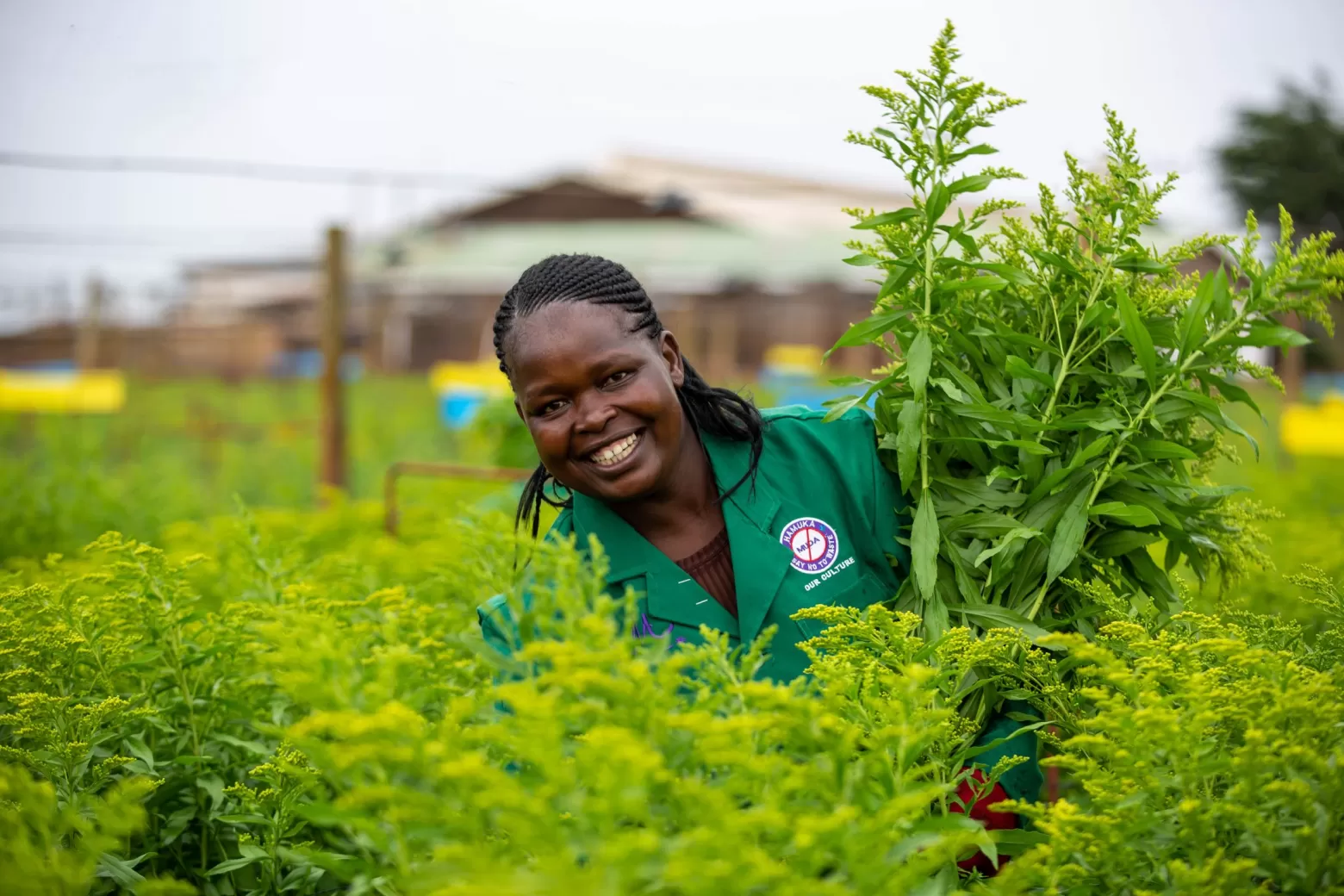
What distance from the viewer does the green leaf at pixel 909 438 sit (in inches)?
90.2

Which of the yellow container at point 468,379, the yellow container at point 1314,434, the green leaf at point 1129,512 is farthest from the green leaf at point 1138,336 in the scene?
the yellow container at point 468,379

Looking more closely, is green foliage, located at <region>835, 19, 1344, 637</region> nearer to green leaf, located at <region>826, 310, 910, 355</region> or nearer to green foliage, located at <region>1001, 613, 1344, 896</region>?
green leaf, located at <region>826, 310, 910, 355</region>

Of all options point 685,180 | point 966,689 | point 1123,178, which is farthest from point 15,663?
point 685,180

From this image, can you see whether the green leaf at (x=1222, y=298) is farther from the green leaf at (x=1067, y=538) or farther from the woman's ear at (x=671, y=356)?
the woman's ear at (x=671, y=356)

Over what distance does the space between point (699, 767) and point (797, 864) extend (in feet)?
0.70

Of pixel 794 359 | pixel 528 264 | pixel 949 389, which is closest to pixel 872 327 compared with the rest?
pixel 949 389

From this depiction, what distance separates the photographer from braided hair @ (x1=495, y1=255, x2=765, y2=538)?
2.40 metres

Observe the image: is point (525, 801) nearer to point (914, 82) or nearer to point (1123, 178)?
point (914, 82)

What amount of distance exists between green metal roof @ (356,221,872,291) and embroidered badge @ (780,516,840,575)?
1594cm

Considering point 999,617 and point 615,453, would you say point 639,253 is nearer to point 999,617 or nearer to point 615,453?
point 615,453

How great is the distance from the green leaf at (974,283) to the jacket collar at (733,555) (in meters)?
0.59

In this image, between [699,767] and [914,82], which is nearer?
[699,767]

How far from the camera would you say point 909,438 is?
2291mm

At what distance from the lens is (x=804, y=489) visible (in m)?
2.57
